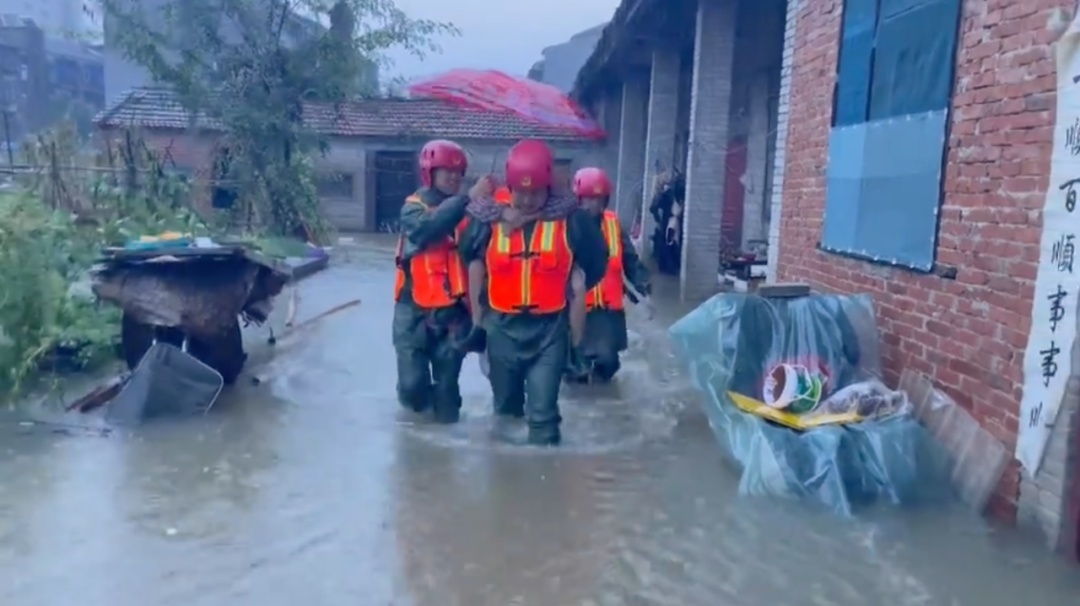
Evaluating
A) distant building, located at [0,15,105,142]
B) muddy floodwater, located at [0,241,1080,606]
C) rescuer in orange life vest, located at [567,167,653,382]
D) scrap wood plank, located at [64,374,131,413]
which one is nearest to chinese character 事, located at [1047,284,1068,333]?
muddy floodwater, located at [0,241,1080,606]

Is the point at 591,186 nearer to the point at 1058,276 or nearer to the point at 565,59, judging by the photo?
the point at 1058,276

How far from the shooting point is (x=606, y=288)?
25.0 feet

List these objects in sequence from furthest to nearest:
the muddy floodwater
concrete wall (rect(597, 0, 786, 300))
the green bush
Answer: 1. concrete wall (rect(597, 0, 786, 300))
2. the green bush
3. the muddy floodwater

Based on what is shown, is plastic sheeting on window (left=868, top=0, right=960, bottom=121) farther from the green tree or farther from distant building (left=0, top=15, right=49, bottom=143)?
distant building (left=0, top=15, right=49, bottom=143)

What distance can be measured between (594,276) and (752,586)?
2.46 meters

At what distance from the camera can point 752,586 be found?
425cm

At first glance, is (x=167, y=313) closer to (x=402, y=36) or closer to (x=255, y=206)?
(x=255, y=206)

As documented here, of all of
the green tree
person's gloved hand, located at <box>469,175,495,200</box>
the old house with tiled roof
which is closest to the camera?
person's gloved hand, located at <box>469,175,495,200</box>

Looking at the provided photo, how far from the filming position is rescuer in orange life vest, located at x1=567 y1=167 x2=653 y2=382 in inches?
299

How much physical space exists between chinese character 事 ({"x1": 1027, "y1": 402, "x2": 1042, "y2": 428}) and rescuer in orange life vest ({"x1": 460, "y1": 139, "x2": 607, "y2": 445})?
98.8 inches

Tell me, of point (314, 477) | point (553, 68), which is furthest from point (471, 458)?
point (553, 68)

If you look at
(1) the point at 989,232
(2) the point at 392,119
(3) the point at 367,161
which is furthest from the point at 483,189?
(2) the point at 392,119

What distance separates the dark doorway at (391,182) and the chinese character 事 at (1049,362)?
22988 millimetres

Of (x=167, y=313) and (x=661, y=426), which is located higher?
(x=167, y=313)
